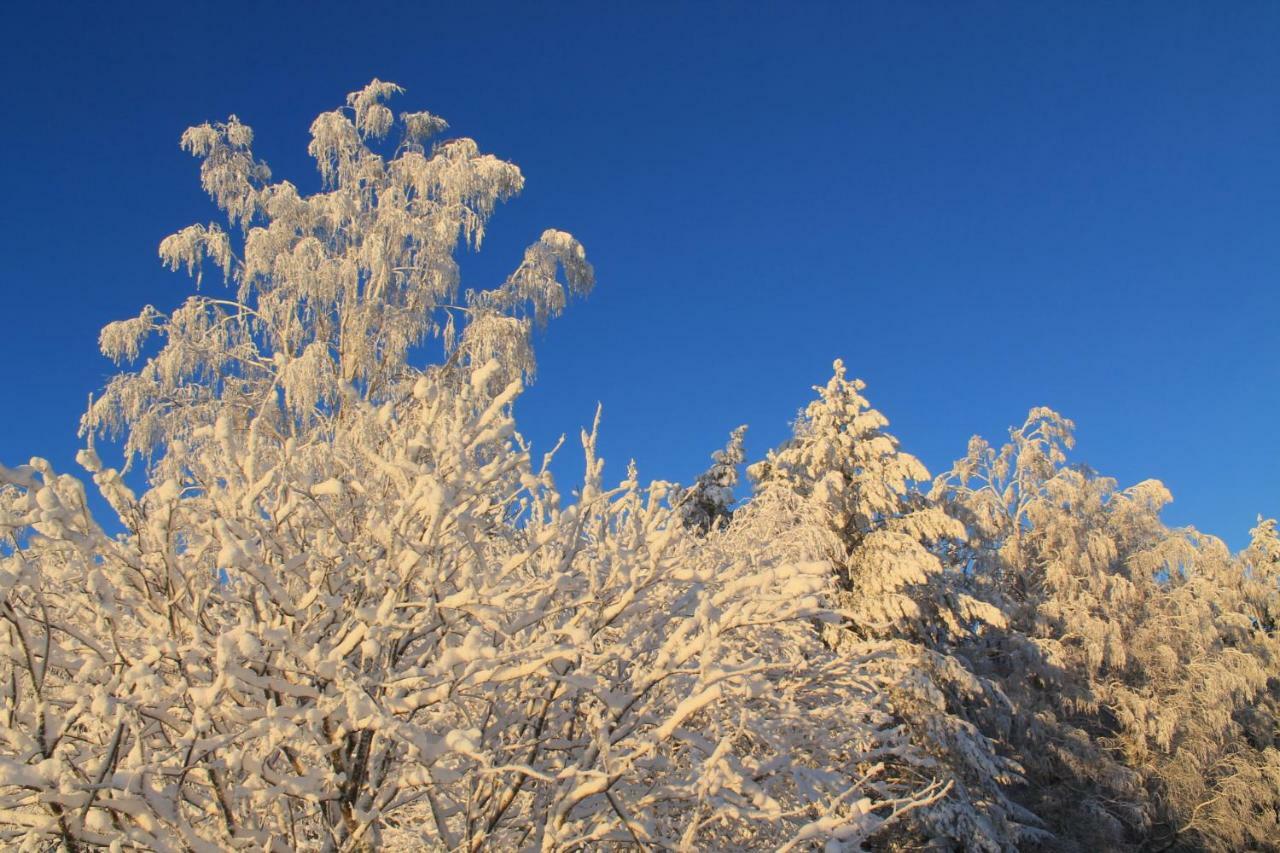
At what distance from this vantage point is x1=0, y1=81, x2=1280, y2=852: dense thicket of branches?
8.82 ft

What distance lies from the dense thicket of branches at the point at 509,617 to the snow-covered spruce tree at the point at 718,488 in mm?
108

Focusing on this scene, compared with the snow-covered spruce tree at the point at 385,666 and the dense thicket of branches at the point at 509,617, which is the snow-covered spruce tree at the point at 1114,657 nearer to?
the dense thicket of branches at the point at 509,617

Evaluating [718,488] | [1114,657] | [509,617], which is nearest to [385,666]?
[509,617]

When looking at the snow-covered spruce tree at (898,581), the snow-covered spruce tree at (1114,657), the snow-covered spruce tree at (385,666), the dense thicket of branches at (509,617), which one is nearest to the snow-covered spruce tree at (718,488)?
the dense thicket of branches at (509,617)

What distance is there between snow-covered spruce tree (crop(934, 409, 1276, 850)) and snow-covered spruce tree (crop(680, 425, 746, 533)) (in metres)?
4.10

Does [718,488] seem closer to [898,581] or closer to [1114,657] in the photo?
[898,581]

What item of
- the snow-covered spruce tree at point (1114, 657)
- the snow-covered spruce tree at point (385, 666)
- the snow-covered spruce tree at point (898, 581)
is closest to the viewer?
the snow-covered spruce tree at point (385, 666)

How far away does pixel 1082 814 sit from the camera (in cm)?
1488

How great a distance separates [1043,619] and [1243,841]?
5264 millimetres

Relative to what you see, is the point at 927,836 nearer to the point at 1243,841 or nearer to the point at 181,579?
the point at 1243,841

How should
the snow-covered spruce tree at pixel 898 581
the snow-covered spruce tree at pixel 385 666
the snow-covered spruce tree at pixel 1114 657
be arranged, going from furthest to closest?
the snow-covered spruce tree at pixel 1114 657 < the snow-covered spruce tree at pixel 898 581 < the snow-covered spruce tree at pixel 385 666

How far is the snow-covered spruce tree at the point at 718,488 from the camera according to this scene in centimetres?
1652

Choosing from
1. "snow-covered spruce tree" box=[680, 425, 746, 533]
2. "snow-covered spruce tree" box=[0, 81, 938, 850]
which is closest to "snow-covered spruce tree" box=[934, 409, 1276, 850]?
"snow-covered spruce tree" box=[680, 425, 746, 533]

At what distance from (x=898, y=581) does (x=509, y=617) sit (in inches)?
348
